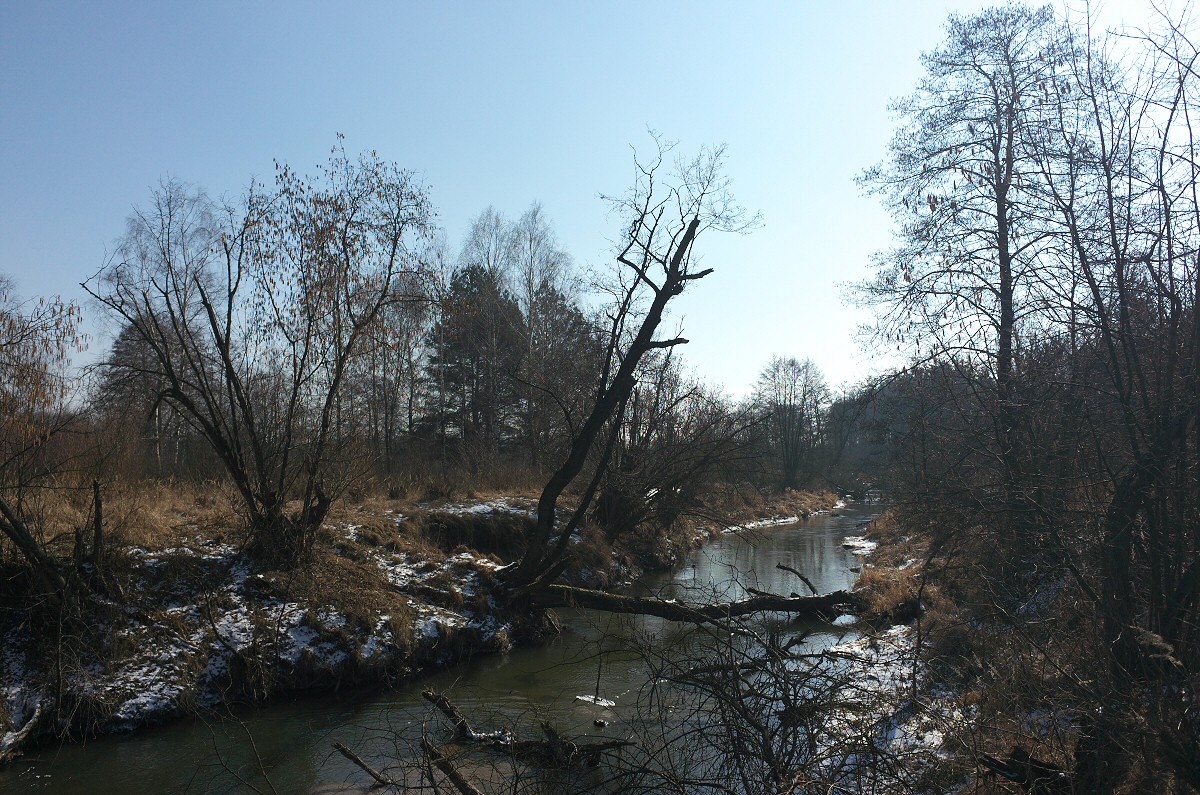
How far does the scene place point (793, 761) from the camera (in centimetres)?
486

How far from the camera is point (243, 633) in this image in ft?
32.8

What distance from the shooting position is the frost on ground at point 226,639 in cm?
844

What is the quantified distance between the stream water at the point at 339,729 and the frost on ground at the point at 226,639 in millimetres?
288

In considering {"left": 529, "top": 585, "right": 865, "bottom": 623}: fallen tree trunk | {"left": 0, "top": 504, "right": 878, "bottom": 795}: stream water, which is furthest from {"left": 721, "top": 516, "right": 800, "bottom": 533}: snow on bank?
{"left": 0, "top": 504, "right": 878, "bottom": 795}: stream water

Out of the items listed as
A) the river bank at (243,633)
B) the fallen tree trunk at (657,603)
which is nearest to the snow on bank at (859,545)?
the fallen tree trunk at (657,603)

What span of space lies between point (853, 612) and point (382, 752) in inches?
326

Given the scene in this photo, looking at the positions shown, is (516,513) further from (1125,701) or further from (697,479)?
(1125,701)

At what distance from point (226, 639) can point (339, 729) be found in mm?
2189

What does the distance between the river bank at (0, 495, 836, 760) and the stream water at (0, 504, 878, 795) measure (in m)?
0.27

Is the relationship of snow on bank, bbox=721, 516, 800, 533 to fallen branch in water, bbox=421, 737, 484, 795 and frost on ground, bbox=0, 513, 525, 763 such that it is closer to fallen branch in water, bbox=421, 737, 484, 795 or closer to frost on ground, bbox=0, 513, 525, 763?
frost on ground, bbox=0, 513, 525, 763

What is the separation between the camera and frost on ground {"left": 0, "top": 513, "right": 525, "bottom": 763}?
27.7 ft

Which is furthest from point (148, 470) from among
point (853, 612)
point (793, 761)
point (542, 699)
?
point (793, 761)

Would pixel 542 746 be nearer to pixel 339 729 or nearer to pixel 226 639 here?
pixel 339 729

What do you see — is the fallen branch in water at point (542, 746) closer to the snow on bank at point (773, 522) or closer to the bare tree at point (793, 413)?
→ the snow on bank at point (773, 522)
